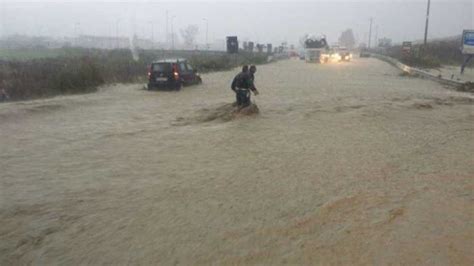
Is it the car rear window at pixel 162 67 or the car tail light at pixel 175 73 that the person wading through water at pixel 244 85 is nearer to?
the car tail light at pixel 175 73

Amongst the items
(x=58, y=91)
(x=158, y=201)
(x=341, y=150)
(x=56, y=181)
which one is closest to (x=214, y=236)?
(x=158, y=201)

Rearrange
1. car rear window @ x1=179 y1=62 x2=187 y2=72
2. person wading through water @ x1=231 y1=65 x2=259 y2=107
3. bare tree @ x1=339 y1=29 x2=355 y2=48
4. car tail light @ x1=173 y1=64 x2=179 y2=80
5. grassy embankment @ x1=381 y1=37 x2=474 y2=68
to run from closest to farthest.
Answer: person wading through water @ x1=231 y1=65 x2=259 y2=107 < car tail light @ x1=173 y1=64 x2=179 y2=80 < car rear window @ x1=179 y1=62 x2=187 y2=72 < grassy embankment @ x1=381 y1=37 x2=474 y2=68 < bare tree @ x1=339 y1=29 x2=355 y2=48

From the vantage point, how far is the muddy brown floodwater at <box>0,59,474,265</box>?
5.17 m

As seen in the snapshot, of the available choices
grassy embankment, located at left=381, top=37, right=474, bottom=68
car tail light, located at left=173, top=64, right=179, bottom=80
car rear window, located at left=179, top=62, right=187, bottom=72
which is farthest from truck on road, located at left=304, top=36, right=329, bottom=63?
car tail light, located at left=173, top=64, right=179, bottom=80

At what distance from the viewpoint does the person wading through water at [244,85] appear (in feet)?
45.6

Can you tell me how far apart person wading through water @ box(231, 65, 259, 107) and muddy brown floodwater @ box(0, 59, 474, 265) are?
30.5 inches

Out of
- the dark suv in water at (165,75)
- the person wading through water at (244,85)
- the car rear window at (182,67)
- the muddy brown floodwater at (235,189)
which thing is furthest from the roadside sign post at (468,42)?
the person wading through water at (244,85)

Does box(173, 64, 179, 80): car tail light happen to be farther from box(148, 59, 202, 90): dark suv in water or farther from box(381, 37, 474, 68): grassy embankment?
box(381, 37, 474, 68): grassy embankment

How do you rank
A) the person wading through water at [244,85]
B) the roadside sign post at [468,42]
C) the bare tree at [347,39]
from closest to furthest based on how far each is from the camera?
the person wading through water at [244,85] → the roadside sign post at [468,42] → the bare tree at [347,39]

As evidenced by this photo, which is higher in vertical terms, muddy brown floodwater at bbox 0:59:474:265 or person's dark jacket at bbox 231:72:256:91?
person's dark jacket at bbox 231:72:256:91

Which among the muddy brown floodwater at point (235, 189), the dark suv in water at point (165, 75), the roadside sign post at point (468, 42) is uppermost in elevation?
the roadside sign post at point (468, 42)

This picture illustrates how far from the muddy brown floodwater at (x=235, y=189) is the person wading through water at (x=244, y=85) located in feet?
2.54

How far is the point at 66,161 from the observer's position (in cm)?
888

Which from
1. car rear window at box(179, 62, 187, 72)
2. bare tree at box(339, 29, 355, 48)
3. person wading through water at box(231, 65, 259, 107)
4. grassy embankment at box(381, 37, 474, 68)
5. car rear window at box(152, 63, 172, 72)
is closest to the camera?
person wading through water at box(231, 65, 259, 107)
